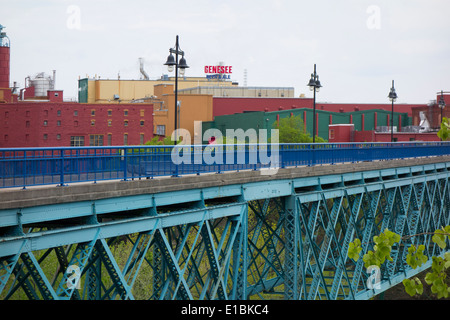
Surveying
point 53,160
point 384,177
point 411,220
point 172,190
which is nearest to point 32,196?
point 53,160

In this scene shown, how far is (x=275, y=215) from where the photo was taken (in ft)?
162

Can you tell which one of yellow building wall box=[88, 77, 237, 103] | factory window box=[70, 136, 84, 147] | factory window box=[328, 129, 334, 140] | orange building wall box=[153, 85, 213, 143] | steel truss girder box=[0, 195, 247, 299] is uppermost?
yellow building wall box=[88, 77, 237, 103]

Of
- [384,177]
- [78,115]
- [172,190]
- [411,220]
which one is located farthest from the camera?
[78,115]

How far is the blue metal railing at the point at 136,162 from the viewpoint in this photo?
44.5 feet

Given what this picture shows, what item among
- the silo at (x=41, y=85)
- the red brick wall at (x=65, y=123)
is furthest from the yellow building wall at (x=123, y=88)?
the red brick wall at (x=65, y=123)

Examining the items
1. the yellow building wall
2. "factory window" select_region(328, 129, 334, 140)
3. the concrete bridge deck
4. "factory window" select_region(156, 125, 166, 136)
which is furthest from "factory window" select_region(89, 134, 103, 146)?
the concrete bridge deck

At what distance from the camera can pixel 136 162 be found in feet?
53.7

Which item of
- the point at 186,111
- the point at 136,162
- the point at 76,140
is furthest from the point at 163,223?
the point at 186,111

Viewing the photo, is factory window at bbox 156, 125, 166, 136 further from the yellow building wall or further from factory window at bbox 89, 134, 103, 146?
the yellow building wall

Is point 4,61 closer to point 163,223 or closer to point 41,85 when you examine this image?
point 41,85

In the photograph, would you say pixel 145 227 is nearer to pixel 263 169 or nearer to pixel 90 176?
pixel 90 176

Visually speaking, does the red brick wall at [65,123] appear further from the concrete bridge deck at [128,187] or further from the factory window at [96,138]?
the concrete bridge deck at [128,187]

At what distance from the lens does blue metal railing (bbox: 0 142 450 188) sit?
13557mm

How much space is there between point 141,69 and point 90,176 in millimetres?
94896
